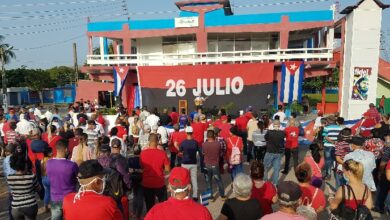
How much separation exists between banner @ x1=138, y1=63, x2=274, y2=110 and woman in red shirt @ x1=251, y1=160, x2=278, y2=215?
43.7 ft

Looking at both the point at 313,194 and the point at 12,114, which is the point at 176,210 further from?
the point at 12,114

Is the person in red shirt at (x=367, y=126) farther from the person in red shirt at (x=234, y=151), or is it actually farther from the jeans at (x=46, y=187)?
the jeans at (x=46, y=187)

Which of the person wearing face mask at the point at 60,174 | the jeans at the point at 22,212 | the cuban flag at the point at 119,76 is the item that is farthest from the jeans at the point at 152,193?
the cuban flag at the point at 119,76

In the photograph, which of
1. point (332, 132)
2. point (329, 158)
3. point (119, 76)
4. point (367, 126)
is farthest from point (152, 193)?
point (119, 76)

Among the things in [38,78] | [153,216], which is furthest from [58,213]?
[38,78]

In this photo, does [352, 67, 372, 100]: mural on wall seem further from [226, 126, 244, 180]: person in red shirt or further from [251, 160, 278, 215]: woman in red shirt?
[251, 160, 278, 215]: woman in red shirt

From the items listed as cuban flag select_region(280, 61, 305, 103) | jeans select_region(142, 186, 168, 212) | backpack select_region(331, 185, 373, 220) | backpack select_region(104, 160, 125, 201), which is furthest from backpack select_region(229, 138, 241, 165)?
cuban flag select_region(280, 61, 305, 103)

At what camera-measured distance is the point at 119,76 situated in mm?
18281

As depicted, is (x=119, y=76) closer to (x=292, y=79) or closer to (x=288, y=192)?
(x=292, y=79)

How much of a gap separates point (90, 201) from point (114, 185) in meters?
1.72

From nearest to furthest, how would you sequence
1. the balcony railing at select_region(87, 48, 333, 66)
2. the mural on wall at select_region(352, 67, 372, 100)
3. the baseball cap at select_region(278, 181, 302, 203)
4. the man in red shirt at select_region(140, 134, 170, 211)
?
the baseball cap at select_region(278, 181, 302, 203)
the man in red shirt at select_region(140, 134, 170, 211)
the mural on wall at select_region(352, 67, 372, 100)
the balcony railing at select_region(87, 48, 333, 66)

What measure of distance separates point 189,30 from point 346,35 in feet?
28.2

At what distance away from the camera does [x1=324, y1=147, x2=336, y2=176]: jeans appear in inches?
315

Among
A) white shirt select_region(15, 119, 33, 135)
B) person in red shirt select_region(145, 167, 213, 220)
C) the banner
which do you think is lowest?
white shirt select_region(15, 119, 33, 135)
